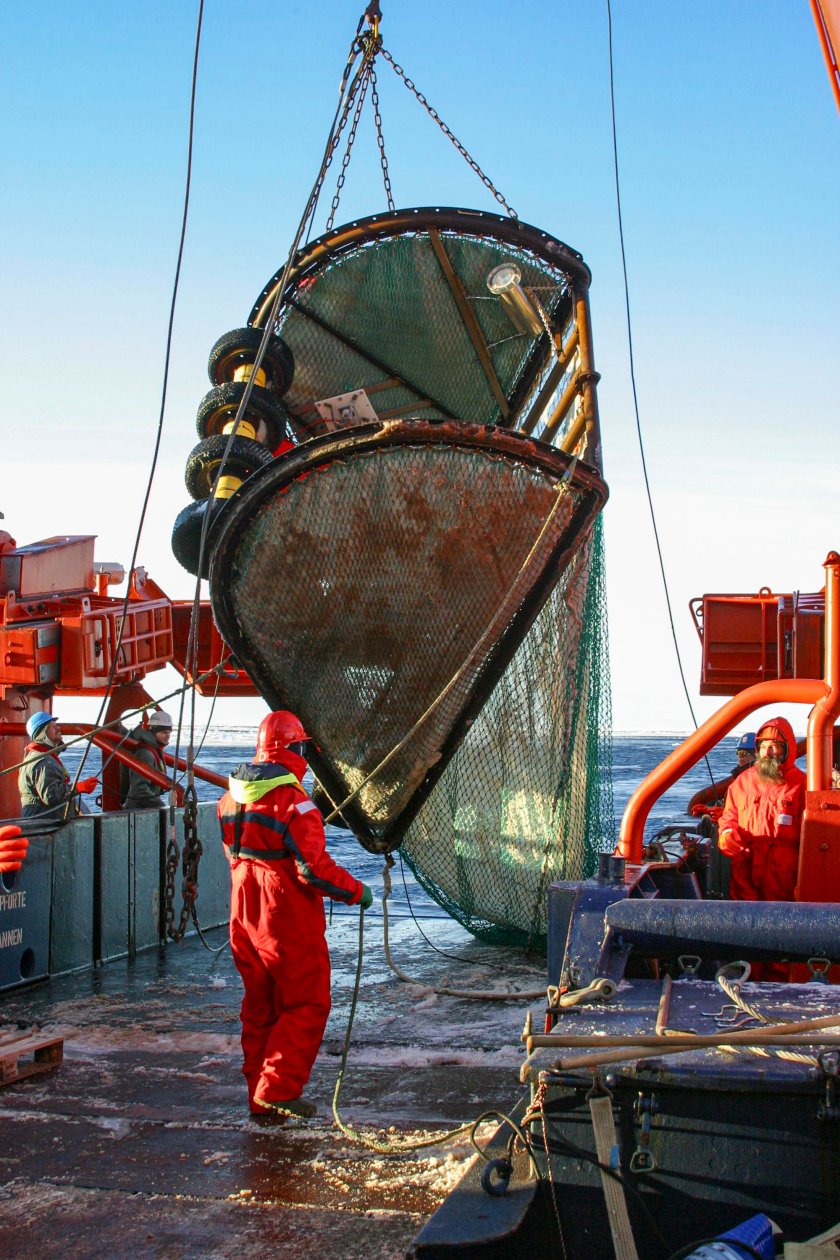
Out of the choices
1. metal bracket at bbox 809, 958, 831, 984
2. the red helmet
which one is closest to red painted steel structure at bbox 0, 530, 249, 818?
the red helmet

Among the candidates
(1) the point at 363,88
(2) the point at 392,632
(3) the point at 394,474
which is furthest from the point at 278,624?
(1) the point at 363,88

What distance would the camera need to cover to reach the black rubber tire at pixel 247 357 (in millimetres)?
7176

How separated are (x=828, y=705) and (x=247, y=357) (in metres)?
4.05

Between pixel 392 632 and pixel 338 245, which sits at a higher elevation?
pixel 338 245

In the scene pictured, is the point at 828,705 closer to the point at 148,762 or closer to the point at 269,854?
the point at 269,854

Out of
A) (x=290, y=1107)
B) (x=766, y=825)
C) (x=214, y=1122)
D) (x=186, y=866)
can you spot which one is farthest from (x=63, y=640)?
(x=766, y=825)

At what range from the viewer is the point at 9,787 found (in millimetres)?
8398

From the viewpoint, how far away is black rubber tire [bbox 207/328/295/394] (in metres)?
7.18

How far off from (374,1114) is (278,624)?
2.55 m

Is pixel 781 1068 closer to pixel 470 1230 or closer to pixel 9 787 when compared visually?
pixel 470 1230

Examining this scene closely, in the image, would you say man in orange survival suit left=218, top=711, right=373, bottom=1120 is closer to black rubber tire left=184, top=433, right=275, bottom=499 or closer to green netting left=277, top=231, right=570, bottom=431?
black rubber tire left=184, top=433, right=275, bottom=499

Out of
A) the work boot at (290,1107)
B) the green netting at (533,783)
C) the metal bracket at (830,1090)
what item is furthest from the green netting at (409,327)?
the metal bracket at (830,1090)

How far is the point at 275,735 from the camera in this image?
5.14m

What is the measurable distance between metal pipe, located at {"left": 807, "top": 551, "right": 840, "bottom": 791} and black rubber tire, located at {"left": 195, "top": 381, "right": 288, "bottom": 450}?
328cm
